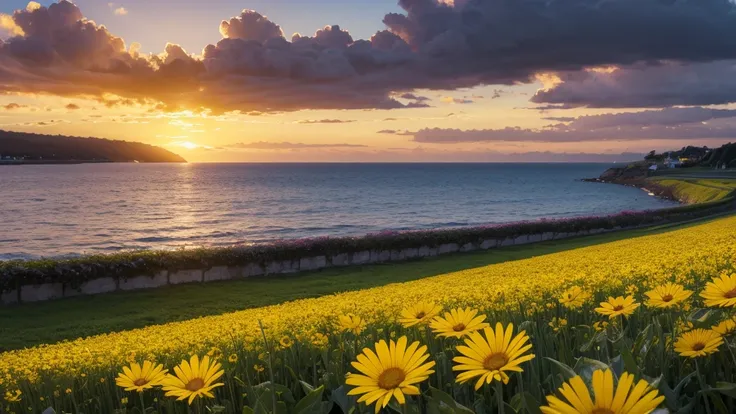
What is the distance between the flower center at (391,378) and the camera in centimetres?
152


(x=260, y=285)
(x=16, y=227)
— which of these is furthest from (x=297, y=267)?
(x=16, y=227)

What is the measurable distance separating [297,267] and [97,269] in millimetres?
8694

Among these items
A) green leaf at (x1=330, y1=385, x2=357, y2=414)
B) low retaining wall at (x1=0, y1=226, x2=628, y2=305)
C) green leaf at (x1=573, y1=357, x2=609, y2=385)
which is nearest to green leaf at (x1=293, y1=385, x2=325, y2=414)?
green leaf at (x1=330, y1=385, x2=357, y2=414)

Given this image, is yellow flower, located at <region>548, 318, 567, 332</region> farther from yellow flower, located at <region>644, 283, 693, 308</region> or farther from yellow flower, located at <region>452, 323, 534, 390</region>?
yellow flower, located at <region>452, 323, 534, 390</region>

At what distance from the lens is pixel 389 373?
5.19 feet

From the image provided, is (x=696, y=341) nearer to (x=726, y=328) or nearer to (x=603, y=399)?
(x=726, y=328)

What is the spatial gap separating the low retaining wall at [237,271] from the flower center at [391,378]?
69.8ft

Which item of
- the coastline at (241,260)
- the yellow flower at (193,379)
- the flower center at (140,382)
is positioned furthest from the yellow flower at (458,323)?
Result: the coastline at (241,260)

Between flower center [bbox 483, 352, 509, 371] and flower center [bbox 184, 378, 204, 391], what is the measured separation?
1045 millimetres

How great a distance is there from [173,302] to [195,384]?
18911mm

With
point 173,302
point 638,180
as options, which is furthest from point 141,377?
point 638,180

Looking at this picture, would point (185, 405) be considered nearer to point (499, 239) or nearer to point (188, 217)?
point (499, 239)

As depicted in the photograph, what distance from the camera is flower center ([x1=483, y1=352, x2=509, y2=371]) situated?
1.54m

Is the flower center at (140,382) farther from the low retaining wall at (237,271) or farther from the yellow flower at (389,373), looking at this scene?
the low retaining wall at (237,271)
